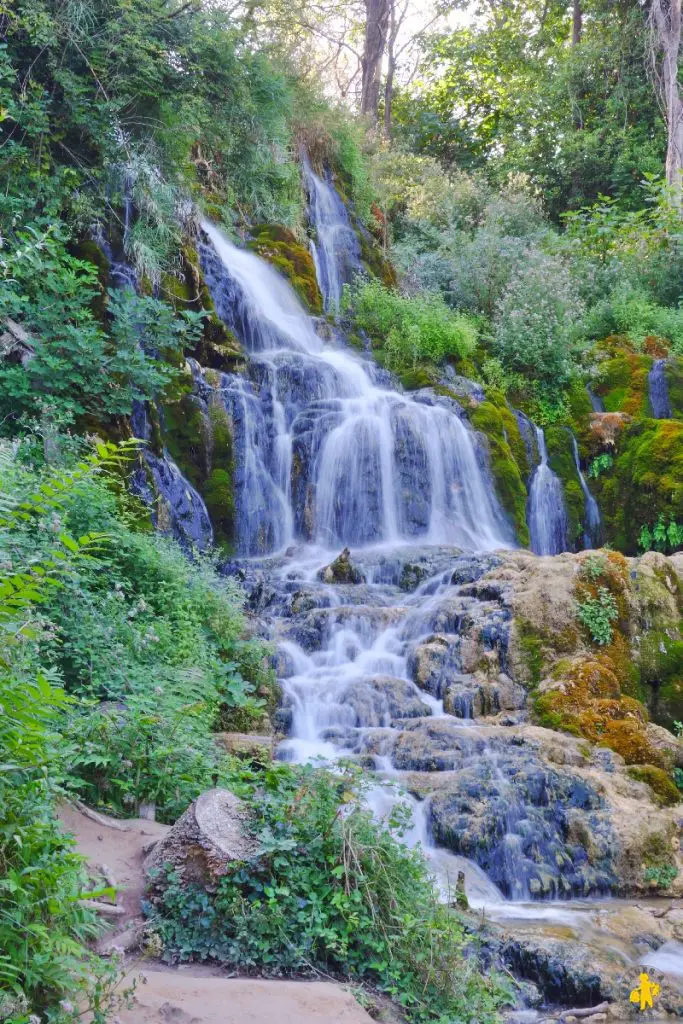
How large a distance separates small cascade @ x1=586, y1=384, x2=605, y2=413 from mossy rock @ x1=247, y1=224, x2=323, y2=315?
5.21 m

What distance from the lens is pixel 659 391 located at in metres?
14.4

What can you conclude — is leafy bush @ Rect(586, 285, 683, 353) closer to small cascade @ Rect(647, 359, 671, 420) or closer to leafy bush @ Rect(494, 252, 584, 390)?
leafy bush @ Rect(494, 252, 584, 390)

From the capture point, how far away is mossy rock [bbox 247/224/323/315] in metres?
15.6

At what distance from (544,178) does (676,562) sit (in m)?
16.6

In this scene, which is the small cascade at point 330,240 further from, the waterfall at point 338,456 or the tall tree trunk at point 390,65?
the tall tree trunk at point 390,65

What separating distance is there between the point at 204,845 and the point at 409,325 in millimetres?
12404

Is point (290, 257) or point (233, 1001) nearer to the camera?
point (233, 1001)

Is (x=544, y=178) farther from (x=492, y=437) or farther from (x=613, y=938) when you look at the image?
(x=613, y=938)

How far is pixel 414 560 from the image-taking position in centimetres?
1045

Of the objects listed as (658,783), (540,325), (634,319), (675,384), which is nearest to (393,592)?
(658,783)

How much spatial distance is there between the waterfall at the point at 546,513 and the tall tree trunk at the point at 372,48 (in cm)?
1334

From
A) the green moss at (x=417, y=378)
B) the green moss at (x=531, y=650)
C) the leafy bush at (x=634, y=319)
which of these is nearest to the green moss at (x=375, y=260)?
the leafy bush at (x=634, y=319)

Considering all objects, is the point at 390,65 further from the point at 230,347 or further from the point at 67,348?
the point at 67,348

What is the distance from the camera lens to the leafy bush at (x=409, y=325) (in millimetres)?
14852
